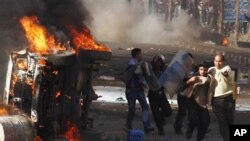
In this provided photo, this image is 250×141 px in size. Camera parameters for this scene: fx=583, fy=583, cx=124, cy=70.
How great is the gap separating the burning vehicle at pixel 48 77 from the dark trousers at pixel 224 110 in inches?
86.3

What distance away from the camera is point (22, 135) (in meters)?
8.04

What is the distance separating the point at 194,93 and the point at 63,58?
9.17ft

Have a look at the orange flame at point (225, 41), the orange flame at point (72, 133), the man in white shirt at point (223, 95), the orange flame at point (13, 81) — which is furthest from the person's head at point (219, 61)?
the orange flame at point (225, 41)

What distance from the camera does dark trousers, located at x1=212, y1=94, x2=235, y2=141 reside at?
10000mm

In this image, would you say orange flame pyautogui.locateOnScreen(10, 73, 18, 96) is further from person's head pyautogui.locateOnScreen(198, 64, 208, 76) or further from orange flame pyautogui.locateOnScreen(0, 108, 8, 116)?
person's head pyautogui.locateOnScreen(198, 64, 208, 76)

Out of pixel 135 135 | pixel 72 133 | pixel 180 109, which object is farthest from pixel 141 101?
pixel 135 135

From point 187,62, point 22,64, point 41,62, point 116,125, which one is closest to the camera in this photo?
point 41,62

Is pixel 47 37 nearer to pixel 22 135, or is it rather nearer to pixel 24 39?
pixel 24 39

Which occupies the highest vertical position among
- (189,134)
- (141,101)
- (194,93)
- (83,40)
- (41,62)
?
(83,40)

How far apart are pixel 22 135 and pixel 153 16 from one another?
187ft

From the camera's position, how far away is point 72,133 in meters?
10.3

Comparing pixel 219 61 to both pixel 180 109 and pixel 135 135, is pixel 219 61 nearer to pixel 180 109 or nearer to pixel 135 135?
pixel 135 135

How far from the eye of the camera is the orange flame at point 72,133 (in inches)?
400

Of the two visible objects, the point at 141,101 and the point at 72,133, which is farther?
the point at 141,101
